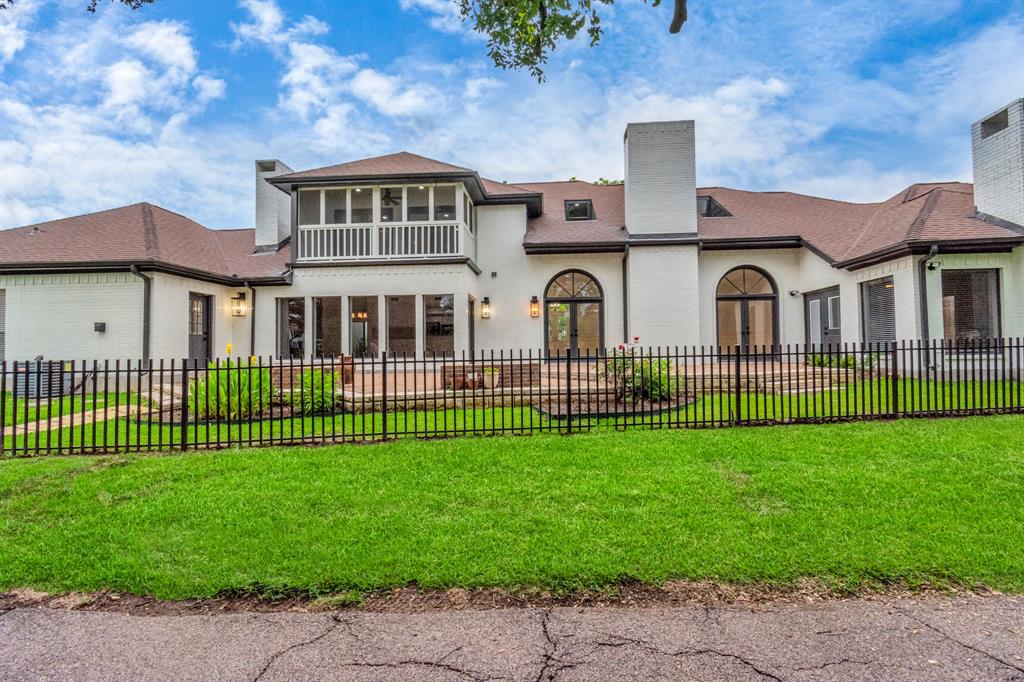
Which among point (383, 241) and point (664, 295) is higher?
point (383, 241)

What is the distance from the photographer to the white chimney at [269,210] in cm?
1759

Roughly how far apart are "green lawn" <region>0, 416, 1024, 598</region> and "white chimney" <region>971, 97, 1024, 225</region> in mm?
9189

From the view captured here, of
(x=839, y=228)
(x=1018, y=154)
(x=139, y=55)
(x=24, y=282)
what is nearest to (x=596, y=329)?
(x=839, y=228)

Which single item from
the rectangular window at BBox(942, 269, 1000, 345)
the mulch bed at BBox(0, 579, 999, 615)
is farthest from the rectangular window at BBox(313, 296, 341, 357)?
the rectangular window at BBox(942, 269, 1000, 345)

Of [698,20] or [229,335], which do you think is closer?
[698,20]

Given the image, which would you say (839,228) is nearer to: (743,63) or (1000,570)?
(743,63)

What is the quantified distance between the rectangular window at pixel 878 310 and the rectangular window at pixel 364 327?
13787mm

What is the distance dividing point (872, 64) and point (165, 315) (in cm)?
2208

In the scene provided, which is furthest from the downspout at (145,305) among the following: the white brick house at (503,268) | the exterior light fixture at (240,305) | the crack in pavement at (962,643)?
the crack in pavement at (962,643)

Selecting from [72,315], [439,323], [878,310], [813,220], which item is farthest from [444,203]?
[878,310]

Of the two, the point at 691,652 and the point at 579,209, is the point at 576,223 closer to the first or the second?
the point at 579,209

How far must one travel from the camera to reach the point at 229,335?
16.1 meters

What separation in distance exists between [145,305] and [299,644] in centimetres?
1386

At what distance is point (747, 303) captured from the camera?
16.5 metres
